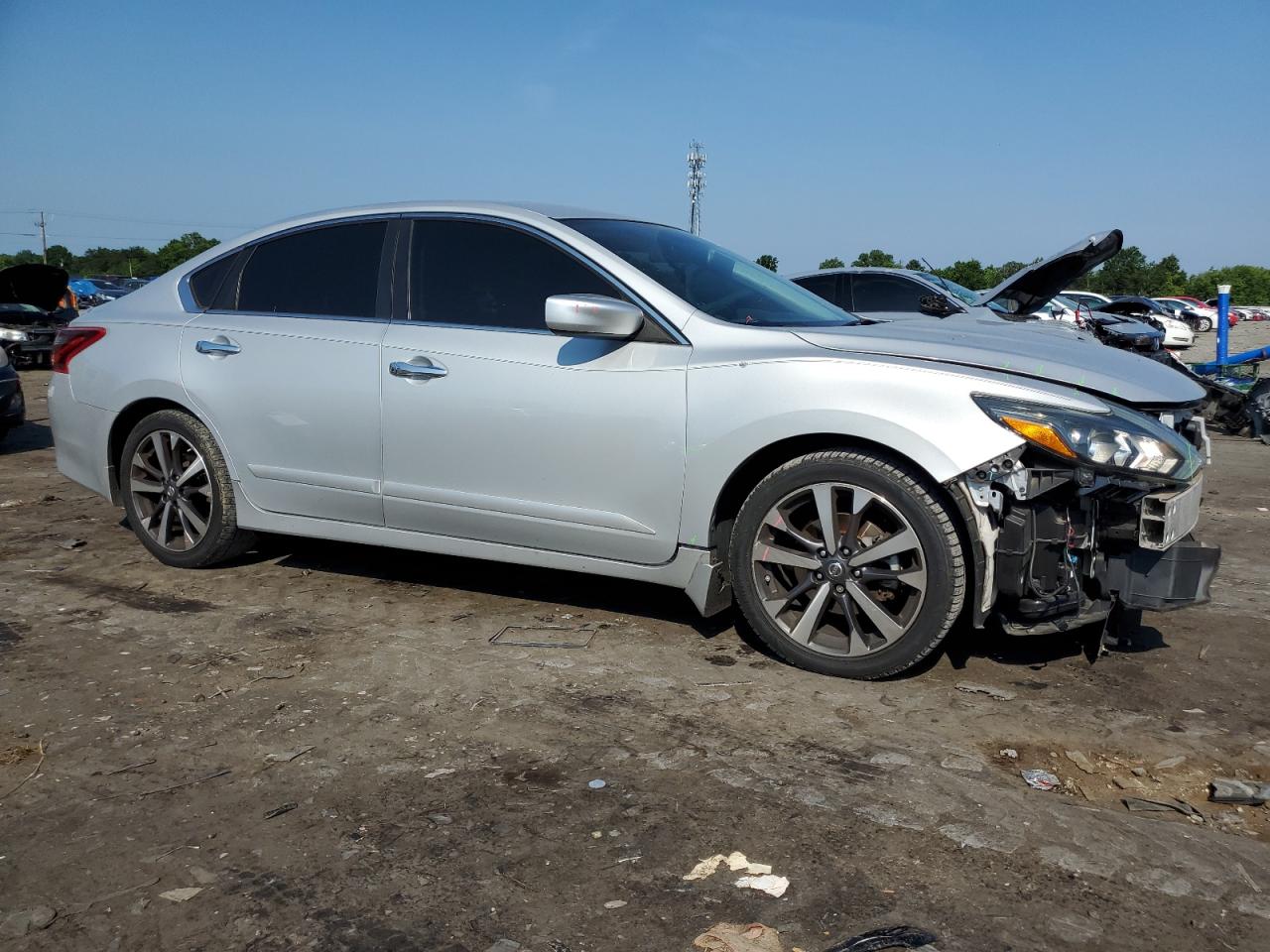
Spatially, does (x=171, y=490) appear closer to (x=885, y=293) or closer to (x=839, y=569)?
(x=839, y=569)

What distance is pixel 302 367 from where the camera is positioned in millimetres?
4805

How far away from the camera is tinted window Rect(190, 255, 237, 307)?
17.3 feet

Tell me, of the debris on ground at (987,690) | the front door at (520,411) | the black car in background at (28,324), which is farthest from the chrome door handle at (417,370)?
the black car in background at (28,324)

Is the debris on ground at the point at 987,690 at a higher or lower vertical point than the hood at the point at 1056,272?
lower

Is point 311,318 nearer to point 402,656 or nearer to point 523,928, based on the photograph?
point 402,656

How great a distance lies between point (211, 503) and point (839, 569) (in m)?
3.01

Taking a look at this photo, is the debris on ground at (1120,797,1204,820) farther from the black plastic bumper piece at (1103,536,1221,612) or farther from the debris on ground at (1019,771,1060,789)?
the black plastic bumper piece at (1103,536,1221,612)

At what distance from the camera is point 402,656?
13.7ft

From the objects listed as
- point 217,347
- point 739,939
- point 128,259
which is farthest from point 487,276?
point 128,259

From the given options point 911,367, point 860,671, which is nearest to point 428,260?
point 911,367

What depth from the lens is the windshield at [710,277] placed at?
438 cm

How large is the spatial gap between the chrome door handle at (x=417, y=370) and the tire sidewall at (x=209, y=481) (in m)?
1.15

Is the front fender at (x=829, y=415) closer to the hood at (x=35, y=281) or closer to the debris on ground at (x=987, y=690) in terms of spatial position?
the debris on ground at (x=987, y=690)

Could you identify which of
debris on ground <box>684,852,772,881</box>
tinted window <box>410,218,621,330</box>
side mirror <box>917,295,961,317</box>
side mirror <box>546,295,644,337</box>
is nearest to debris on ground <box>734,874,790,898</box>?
debris on ground <box>684,852,772,881</box>
